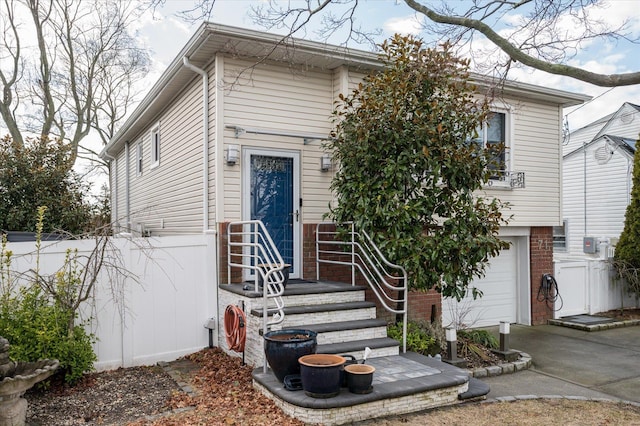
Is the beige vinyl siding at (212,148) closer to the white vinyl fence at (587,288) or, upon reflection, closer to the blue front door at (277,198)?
the blue front door at (277,198)

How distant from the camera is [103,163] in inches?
784

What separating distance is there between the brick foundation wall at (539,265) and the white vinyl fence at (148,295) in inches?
256

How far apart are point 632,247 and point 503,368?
647 cm

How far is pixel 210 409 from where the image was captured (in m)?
4.66

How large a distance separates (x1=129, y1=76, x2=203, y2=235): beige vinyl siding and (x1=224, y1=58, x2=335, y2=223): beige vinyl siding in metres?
0.85

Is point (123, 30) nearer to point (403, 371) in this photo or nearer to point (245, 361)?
point (245, 361)

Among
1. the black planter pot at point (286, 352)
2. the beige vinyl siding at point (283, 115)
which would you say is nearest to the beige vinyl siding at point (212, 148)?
the beige vinyl siding at point (283, 115)

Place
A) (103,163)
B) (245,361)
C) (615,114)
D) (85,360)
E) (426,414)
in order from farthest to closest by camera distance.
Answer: (103,163) < (615,114) < (245,361) < (85,360) < (426,414)

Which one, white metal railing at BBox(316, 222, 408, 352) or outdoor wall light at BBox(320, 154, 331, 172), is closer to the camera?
white metal railing at BBox(316, 222, 408, 352)

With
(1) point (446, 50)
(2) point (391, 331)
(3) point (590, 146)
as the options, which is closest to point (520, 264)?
(2) point (391, 331)

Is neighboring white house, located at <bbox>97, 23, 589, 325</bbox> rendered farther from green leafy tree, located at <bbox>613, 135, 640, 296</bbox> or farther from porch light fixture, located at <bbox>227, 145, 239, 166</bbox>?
green leafy tree, located at <bbox>613, 135, 640, 296</bbox>

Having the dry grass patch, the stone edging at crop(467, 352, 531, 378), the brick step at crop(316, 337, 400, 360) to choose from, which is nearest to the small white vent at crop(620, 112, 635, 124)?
the stone edging at crop(467, 352, 531, 378)

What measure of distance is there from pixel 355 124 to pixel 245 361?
3443 millimetres

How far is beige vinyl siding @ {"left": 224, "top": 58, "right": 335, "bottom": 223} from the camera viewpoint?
280 inches
